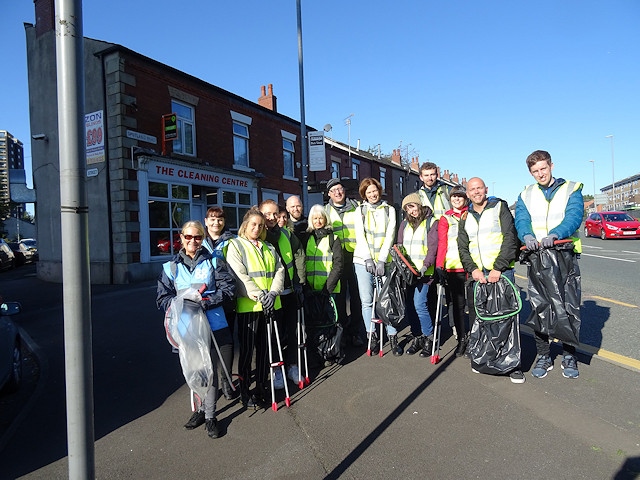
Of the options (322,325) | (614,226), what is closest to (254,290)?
(322,325)

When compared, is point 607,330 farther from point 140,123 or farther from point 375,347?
point 140,123

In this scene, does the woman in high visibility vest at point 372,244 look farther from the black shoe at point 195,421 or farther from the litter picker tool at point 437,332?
the black shoe at point 195,421

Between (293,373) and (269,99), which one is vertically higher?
(269,99)

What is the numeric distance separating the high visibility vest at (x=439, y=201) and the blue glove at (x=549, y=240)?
160 cm

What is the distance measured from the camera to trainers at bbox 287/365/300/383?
4160 mm

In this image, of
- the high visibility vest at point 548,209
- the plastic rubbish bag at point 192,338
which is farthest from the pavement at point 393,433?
the high visibility vest at point 548,209

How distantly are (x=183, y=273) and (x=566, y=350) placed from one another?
12.5ft

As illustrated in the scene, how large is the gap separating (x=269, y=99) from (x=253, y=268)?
59.7 feet

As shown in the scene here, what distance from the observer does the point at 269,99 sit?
66.6ft

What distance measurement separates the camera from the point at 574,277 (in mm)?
4059

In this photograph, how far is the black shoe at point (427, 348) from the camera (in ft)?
Answer: 15.9

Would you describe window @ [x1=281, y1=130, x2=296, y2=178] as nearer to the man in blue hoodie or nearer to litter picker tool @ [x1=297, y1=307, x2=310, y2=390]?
litter picker tool @ [x1=297, y1=307, x2=310, y2=390]

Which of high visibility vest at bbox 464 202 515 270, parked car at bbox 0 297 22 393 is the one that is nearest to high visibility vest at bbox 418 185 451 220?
high visibility vest at bbox 464 202 515 270

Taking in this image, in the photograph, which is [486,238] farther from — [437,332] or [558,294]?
[437,332]
